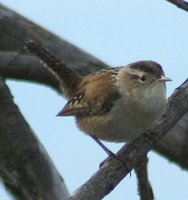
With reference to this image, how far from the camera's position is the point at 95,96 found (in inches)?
194

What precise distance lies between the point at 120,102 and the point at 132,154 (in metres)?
0.50

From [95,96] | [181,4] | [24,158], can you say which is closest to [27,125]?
[24,158]

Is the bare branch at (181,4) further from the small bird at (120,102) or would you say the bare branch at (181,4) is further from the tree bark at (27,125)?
the tree bark at (27,125)

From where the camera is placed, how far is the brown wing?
477 cm

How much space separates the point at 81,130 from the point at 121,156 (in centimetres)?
84

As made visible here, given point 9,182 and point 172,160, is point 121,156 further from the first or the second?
point 172,160

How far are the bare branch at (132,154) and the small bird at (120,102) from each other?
112mm

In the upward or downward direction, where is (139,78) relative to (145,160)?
upward

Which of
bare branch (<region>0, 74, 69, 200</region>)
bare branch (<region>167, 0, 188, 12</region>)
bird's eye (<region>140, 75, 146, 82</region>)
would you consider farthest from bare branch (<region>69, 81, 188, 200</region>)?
bare branch (<region>167, 0, 188, 12</region>)

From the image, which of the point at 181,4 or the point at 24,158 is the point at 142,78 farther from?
the point at 24,158

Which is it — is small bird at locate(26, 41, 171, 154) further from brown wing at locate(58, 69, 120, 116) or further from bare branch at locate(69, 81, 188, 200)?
bare branch at locate(69, 81, 188, 200)

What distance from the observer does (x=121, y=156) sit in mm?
4363

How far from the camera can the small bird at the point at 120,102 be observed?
4.52 metres

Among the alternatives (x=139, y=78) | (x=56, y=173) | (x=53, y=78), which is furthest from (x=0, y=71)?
(x=139, y=78)
